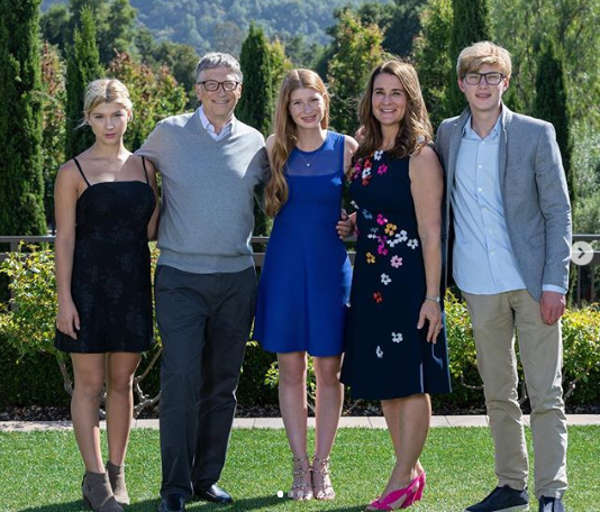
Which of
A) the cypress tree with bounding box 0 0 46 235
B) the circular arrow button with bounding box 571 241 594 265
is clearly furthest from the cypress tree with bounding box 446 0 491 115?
the cypress tree with bounding box 0 0 46 235

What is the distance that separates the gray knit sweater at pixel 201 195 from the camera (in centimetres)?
414

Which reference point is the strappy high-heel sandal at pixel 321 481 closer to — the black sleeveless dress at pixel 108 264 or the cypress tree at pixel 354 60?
the black sleeveless dress at pixel 108 264

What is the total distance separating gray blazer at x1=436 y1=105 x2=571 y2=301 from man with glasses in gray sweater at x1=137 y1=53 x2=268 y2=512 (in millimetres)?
1077

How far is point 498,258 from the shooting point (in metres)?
3.95

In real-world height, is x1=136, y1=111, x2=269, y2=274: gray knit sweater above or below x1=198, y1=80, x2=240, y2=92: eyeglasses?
below

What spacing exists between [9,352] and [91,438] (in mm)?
3109

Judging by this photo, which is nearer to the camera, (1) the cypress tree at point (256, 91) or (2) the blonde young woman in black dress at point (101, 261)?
(2) the blonde young woman in black dress at point (101, 261)

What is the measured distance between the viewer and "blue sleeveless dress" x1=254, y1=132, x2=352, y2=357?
167 inches

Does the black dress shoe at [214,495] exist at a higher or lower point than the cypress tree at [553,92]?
lower

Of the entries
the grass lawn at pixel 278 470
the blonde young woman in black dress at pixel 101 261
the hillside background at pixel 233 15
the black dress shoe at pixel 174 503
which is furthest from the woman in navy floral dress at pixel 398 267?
the hillside background at pixel 233 15

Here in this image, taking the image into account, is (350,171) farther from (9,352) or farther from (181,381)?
(9,352)

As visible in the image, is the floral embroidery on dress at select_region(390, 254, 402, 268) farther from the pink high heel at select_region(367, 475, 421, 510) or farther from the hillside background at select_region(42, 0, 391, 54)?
the hillside background at select_region(42, 0, 391, 54)

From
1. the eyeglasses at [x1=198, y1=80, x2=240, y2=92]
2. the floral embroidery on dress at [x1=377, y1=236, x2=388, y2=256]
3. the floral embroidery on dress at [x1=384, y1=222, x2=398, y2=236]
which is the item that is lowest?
the floral embroidery on dress at [x1=377, y1=236, x2=388, y2=256]

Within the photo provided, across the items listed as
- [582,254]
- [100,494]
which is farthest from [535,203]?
[582,254]
